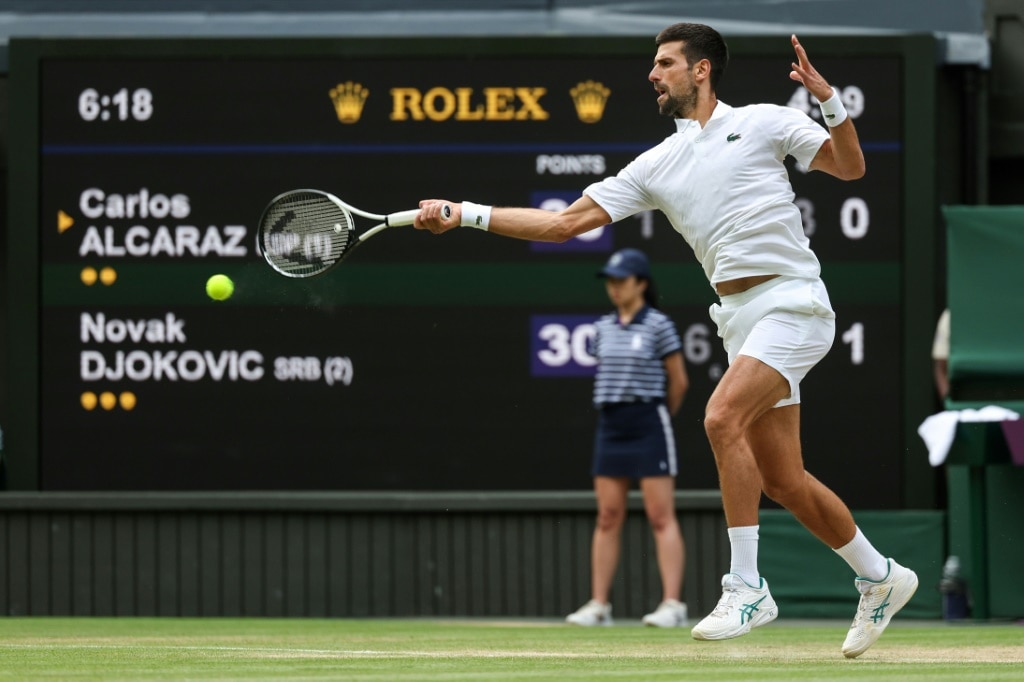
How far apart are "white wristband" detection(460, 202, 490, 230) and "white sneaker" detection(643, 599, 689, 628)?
11.1 ft

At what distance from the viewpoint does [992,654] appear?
6188 mm

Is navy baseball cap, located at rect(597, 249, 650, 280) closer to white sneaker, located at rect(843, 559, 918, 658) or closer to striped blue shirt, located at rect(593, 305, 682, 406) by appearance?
striped blue shirt, located at rect(593, 305, 682, 406)

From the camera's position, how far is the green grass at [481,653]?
5.11 m

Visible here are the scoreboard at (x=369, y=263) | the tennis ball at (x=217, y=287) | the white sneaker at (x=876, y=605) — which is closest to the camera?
the white sneaker at (x=876, y=605)

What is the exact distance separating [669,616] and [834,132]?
3712 mm

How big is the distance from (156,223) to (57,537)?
66.9 inches

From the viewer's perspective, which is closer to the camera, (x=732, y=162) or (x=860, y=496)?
(x=732, y=162)

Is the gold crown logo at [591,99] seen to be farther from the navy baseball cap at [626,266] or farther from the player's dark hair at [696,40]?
the player's dark hair at [696,40]

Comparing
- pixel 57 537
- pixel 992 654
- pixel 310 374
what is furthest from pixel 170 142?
pixel 992 654

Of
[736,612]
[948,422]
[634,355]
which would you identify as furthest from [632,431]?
[736,612]

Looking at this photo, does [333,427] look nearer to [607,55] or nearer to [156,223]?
[156,223]

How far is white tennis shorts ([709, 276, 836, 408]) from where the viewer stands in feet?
19.4

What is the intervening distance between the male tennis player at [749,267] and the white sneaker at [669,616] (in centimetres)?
291

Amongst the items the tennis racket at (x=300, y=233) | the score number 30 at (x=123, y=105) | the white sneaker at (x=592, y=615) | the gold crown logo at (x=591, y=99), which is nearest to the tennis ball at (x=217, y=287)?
the tennis racket at (x=300, y=233)
